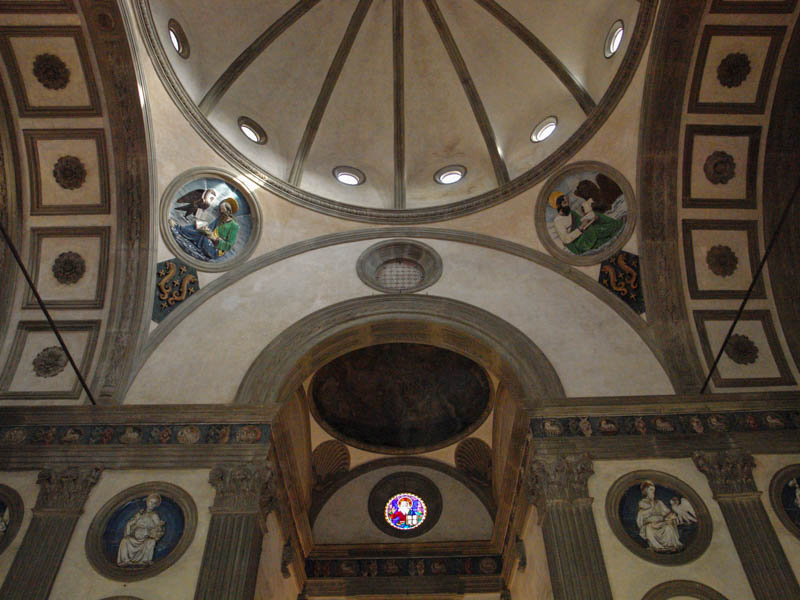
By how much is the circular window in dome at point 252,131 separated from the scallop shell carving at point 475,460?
31.3ft

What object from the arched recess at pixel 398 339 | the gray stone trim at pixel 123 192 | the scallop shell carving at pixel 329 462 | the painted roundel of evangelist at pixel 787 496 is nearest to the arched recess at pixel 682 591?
the painted roundel of evangelist at pixel 787 496

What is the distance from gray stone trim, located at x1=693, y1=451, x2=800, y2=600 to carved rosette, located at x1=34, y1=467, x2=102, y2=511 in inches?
402

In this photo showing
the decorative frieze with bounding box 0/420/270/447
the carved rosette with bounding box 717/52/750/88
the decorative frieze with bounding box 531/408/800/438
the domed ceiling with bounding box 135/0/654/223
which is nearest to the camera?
the decorative frieze with bounding box 0/420/270/447

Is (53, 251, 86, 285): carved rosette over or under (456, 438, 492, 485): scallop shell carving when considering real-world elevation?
over

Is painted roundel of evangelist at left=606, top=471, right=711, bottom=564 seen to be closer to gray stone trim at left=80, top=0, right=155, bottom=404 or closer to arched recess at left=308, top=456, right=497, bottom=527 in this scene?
arched recess at left=308, top=456, right=497, bottom=527

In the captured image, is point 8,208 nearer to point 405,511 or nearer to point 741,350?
point 405,511

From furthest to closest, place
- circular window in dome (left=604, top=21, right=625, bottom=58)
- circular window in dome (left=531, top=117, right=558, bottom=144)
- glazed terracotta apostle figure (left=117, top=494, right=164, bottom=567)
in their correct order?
circular window in dome (left=531, top=117, right=558, bottom=144)
circular window in dome (left=604, top=21, right=625, bottom=58)
glazed terracotta apostle figure (left=117, top=494, right=164, bottom=567)

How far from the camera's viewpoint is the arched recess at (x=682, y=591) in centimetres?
959

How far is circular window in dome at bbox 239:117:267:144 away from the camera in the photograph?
1523cm

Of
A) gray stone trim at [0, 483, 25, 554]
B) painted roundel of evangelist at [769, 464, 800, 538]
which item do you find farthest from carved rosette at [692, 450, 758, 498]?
gray stone trim at [0, 483, 25, 554]

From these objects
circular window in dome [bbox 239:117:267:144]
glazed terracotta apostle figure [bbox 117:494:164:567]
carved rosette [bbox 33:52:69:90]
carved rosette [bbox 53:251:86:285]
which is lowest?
glazed terracotta apostle figure [bbox 117:494:164:567]

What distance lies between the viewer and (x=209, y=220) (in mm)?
14125

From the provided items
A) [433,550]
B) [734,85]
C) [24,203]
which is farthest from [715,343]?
[24,203]

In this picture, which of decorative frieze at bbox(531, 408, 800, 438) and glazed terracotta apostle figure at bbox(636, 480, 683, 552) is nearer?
glazed terracotta apostle figure at bbox(636, 480, 683, 552)
